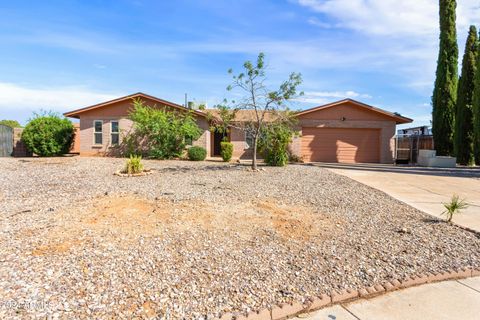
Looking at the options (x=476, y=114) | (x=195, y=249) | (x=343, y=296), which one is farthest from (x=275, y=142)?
(x=476, y=114)

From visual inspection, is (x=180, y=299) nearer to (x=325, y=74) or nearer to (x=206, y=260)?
(x=206, y=260)

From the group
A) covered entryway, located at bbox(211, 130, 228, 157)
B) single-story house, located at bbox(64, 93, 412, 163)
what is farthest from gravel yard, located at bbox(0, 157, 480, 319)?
covered entryway, located at bbox(211, 130, 228, 157)

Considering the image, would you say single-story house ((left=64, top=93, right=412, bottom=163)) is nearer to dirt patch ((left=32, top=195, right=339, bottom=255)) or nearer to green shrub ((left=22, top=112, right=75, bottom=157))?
green shrub ((left=22, top=112, right=75, bottom=157))

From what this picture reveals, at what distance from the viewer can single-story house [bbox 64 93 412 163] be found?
1881 centimetres

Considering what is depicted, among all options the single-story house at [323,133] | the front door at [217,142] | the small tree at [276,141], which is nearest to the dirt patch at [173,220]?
the small tree at [276,141]

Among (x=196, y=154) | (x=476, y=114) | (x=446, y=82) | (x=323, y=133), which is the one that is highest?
(x=446, y=82)

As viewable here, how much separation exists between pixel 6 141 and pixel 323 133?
19752 millimetres

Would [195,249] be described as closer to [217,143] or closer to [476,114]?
[217,143]

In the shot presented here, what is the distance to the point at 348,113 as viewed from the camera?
1978 cm

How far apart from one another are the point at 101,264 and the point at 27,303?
33.3 inches

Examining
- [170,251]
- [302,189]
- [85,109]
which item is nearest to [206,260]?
[170,251]

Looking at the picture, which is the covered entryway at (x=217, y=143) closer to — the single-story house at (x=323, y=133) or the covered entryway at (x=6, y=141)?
the single-story house at (x=323, y=133)

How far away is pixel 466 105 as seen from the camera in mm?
19500

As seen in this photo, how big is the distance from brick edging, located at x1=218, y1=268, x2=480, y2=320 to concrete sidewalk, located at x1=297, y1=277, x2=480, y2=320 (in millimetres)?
65
